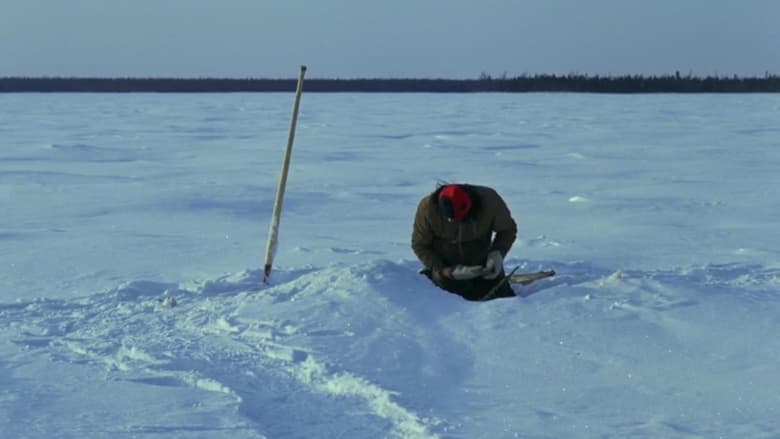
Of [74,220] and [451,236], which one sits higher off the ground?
[451,236]

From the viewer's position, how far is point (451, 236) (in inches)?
186

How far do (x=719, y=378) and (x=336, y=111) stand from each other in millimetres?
28558

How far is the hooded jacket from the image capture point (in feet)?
15.4

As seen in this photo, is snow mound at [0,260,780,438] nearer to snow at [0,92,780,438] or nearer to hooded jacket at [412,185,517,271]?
snow at [0,92,780,438]

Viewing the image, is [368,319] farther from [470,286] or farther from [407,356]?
[470,286]

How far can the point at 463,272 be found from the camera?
470 centimetres

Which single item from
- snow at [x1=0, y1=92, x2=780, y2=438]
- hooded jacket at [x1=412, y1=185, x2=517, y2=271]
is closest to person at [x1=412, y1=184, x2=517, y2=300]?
hooded jacket at [x1=412, y1=185, x2=517, y2=271]

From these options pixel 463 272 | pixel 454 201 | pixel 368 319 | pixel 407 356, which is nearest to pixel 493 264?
pixel 463 272

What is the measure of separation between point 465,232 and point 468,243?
0.10 m

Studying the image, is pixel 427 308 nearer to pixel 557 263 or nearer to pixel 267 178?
pixel 557 263

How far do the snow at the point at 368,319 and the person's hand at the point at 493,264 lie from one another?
21cm

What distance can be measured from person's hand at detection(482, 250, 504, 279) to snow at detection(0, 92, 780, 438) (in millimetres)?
213

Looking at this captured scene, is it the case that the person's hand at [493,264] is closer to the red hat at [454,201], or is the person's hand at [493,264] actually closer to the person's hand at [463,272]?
the person's hand at [463,272]

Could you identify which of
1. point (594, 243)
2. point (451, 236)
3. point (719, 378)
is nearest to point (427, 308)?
point (451, 236)
